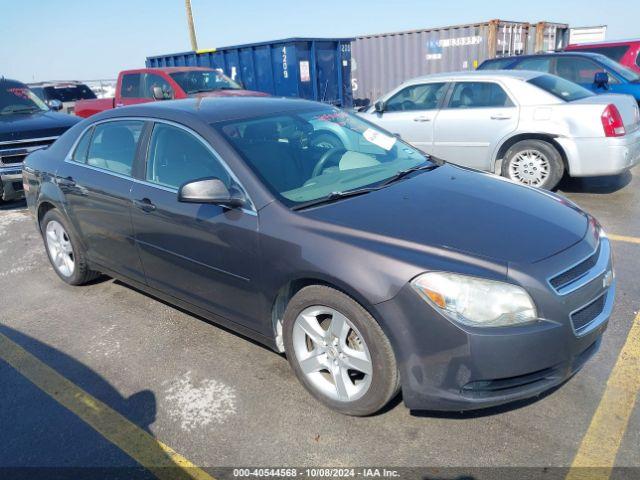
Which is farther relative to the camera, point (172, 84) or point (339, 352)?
point (172, 84)

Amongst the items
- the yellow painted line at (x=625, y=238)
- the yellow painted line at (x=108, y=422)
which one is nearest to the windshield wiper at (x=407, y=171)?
the yellow painted line at (x=108, y=422)

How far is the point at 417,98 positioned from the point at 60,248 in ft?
16.6

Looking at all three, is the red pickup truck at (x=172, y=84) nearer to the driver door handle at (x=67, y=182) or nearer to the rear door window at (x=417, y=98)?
the rear door window at (x=417, y=98)

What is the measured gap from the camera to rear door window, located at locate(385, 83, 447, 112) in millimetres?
7363

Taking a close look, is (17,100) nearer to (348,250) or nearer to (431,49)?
(348,250)

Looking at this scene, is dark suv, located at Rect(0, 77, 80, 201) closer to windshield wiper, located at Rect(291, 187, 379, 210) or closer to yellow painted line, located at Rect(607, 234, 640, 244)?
windshield wiper, located at Rect(291, 187, 379, 210)

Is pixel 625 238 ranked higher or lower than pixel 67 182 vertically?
lower

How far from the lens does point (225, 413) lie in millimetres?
2969

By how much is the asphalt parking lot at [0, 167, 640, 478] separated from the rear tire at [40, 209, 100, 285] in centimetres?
62

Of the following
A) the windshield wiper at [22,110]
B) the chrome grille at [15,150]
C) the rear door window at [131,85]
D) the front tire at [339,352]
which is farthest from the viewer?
the rear door window at [131,85]

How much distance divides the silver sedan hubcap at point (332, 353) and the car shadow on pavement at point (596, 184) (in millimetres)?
5449

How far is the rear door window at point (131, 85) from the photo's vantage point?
11602 millimetres

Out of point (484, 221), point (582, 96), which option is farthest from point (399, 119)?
point (484, 221)

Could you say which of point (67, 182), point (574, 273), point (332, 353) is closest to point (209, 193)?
point (332, 353)
